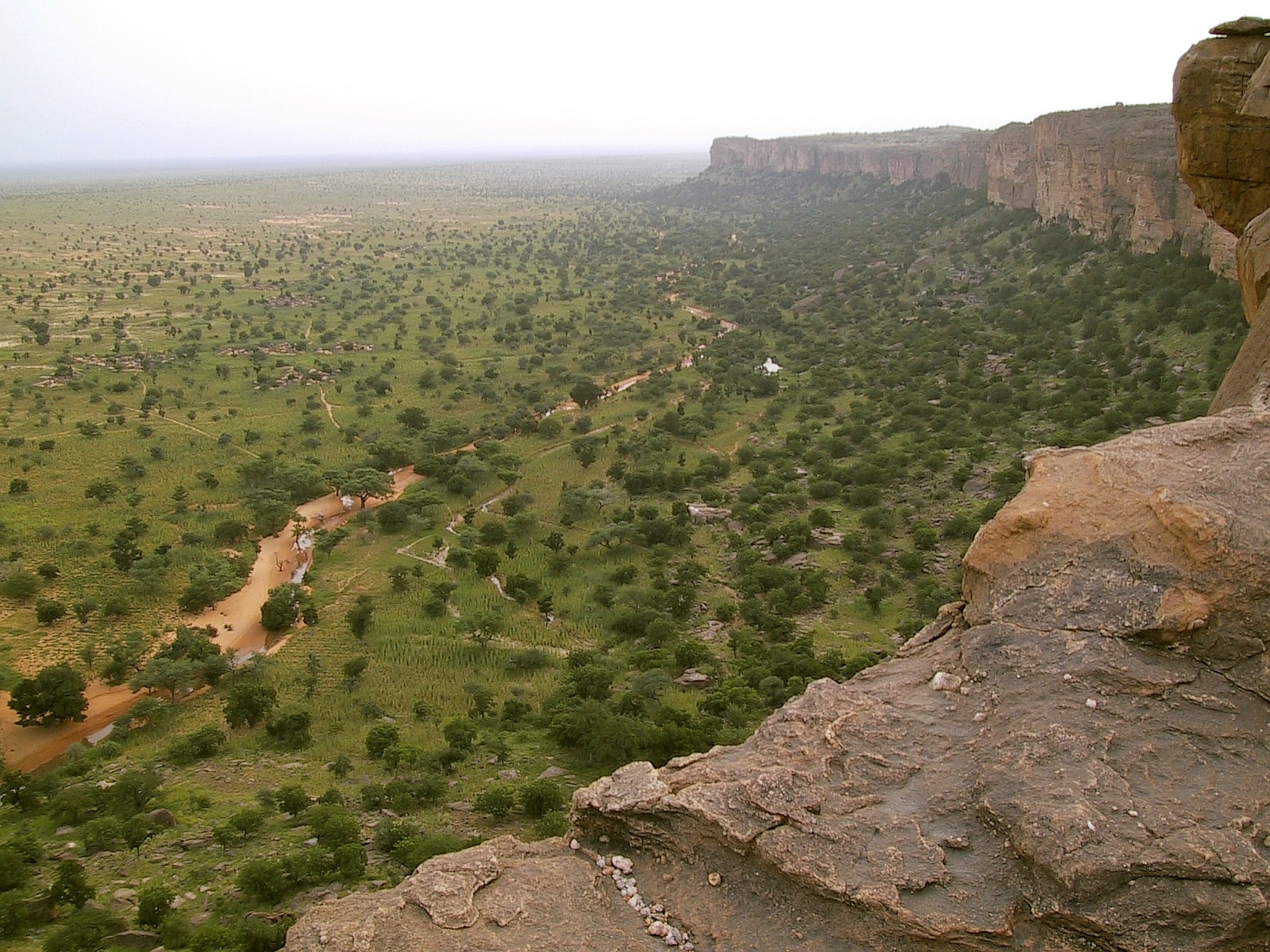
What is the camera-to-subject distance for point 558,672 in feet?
81.5

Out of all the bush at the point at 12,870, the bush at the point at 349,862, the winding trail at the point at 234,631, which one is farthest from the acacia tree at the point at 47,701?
the bush at the point at 349,862

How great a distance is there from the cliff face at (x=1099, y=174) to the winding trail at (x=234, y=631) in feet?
136

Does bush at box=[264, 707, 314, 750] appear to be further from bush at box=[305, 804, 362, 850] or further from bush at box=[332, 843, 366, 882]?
bush at box=[332, 843, 366, 882]

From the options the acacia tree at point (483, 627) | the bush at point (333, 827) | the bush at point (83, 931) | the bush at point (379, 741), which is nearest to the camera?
the bush at point (83, 931)

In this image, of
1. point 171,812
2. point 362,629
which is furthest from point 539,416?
point 171,812

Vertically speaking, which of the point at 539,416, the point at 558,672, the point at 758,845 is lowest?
the point at 558,672

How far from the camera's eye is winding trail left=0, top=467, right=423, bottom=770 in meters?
22.1

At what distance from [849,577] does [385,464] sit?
24088 mm

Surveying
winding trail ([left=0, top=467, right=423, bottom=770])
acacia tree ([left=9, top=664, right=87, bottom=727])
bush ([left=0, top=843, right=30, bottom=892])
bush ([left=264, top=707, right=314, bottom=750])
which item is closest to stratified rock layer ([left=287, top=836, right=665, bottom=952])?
bush ([left=0, top=843, right=30, bottom=892])

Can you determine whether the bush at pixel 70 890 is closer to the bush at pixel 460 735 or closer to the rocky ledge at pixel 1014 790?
the bush at pixel 460 735

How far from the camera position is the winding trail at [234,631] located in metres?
22.1

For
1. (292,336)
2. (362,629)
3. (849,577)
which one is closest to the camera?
(362,629)

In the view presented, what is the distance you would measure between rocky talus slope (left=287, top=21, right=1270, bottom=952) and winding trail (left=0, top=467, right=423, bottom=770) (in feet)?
→ 60.6

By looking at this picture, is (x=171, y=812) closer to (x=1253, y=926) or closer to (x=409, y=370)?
(x=1253, y=926)
